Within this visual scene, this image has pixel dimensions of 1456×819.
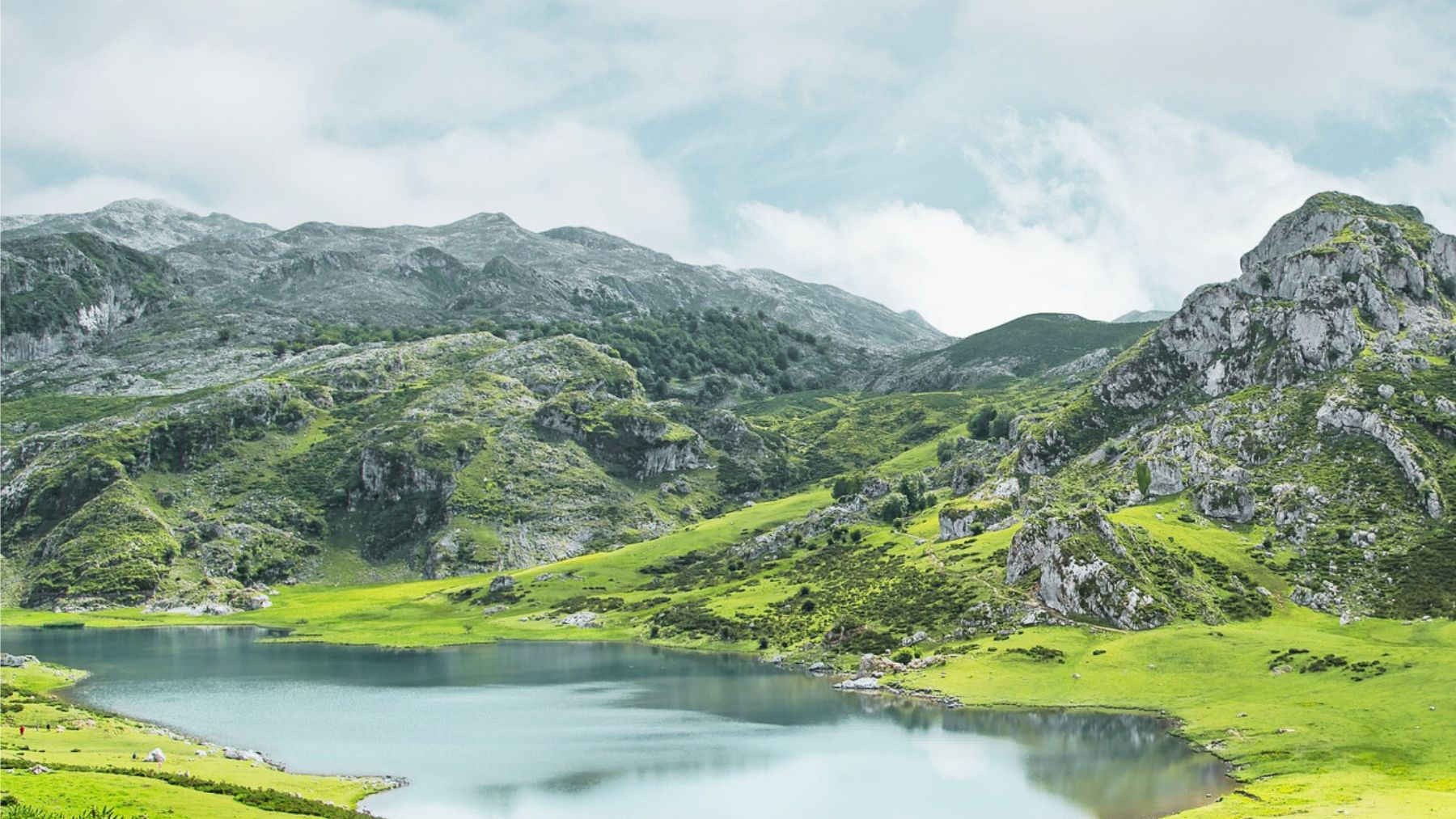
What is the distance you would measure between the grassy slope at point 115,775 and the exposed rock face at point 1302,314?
5904 inches

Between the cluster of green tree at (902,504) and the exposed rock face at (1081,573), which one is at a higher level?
the cluster of green tree at (902,504)

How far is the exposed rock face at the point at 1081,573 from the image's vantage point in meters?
116

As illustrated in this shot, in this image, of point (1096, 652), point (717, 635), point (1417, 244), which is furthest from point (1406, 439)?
point (717, 635)

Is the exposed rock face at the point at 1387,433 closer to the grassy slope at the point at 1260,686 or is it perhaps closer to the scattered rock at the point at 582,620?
the grassy slope at the point at 1260,686

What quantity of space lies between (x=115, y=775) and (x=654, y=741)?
4541cm

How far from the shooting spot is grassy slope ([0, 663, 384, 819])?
47.1m

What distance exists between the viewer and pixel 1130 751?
80.0 meters

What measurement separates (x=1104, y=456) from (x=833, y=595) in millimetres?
55733

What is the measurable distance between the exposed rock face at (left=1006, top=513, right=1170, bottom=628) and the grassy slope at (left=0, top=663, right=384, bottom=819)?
78.4 metres

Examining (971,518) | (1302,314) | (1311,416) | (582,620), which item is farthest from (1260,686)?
(582,620)

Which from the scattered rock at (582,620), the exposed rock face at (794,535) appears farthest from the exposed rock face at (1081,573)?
the scattered rock at (582,620)

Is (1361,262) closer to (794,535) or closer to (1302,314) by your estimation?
(1302,314)

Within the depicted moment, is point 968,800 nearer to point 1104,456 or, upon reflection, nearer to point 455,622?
point 1104,456

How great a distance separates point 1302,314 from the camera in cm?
16675
